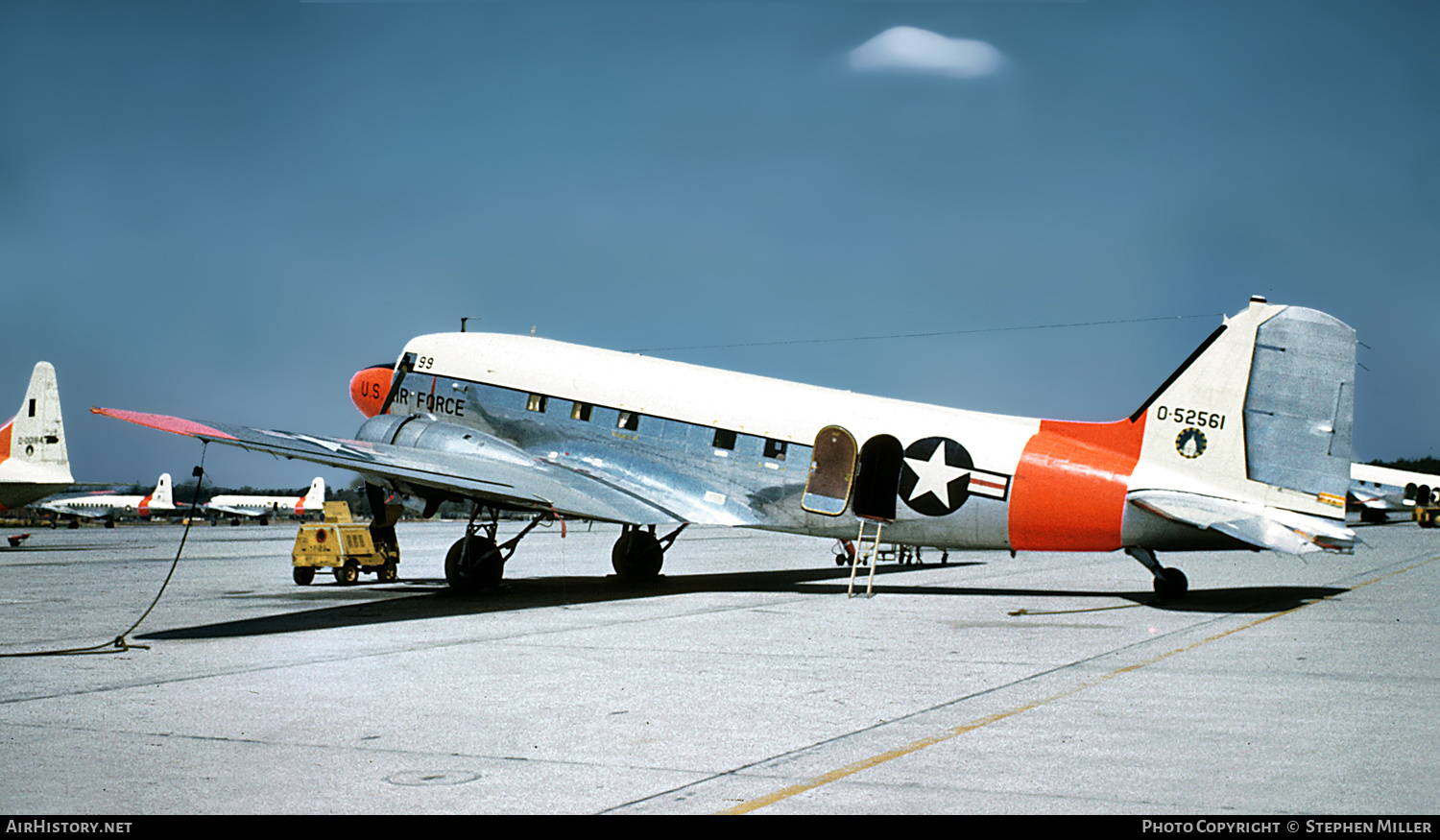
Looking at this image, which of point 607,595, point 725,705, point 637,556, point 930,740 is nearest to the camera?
point 930,740

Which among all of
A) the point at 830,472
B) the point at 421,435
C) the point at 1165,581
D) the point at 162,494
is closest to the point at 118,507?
the point at 162,494

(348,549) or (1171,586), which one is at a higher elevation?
(1171,586)

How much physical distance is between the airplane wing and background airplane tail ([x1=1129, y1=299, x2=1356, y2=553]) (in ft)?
26.9

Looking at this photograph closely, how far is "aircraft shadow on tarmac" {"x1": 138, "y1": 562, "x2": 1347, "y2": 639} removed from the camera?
49.4 ft

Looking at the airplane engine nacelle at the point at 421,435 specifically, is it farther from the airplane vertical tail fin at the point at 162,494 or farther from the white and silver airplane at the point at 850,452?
the airplane vertical tail fin at the point at 162,494

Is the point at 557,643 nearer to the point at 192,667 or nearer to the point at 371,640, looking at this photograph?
the point at 371,640

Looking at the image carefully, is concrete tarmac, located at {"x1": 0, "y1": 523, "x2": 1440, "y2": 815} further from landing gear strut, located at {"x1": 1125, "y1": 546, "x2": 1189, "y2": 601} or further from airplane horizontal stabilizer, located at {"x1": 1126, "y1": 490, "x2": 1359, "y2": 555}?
airplane horizontal stabilizer, located at {"x1": 1126, "y1": 490, "x2": 1359, "y2": 555}

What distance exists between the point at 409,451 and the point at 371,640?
Answer: 6765 millimetres

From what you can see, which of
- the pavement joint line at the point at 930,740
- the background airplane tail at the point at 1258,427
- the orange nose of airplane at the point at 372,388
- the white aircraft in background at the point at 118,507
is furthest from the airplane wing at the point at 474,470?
the white aircraft in background at the point at 118,507

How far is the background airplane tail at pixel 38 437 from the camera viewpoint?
41844 millimetres

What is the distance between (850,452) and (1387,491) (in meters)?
69.5

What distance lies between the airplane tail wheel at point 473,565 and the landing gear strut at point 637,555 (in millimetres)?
2977

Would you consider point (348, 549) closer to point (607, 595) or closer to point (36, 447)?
point (607, 595)

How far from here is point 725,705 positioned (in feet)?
29.7
